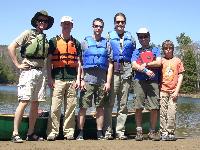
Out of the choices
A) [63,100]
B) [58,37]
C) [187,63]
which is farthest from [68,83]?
[187,63]

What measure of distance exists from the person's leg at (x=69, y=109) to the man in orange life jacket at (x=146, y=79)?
56.4 inches

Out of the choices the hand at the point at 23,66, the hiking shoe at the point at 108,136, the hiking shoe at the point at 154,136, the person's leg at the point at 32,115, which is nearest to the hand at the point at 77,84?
the person's leg at the point at 32,115

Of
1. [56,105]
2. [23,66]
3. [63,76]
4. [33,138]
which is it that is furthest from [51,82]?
[33,138]

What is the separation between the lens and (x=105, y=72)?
843cm

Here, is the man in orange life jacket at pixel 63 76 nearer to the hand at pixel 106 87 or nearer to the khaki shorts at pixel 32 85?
the khaki shorts at pixel 32 85

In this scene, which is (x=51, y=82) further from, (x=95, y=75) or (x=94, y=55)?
(x=94, y=55)

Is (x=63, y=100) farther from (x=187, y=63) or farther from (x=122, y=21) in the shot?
(x=187, y=63)

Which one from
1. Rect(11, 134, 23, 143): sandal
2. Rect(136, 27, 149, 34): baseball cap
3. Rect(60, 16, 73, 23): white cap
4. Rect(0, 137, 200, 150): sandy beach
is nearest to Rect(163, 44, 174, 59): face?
Rect(136, 27, 149, 34): baseball cap

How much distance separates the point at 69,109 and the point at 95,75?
3.09 ft

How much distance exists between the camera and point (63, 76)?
26.8ft

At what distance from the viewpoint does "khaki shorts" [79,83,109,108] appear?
27.0ft

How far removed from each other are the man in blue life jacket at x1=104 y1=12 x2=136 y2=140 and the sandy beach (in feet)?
2.00

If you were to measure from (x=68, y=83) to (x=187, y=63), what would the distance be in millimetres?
71979

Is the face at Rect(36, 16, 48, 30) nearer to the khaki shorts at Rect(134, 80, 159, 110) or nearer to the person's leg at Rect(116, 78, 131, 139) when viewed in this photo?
the person's leg at Rect(116, 78, 131, 139)
